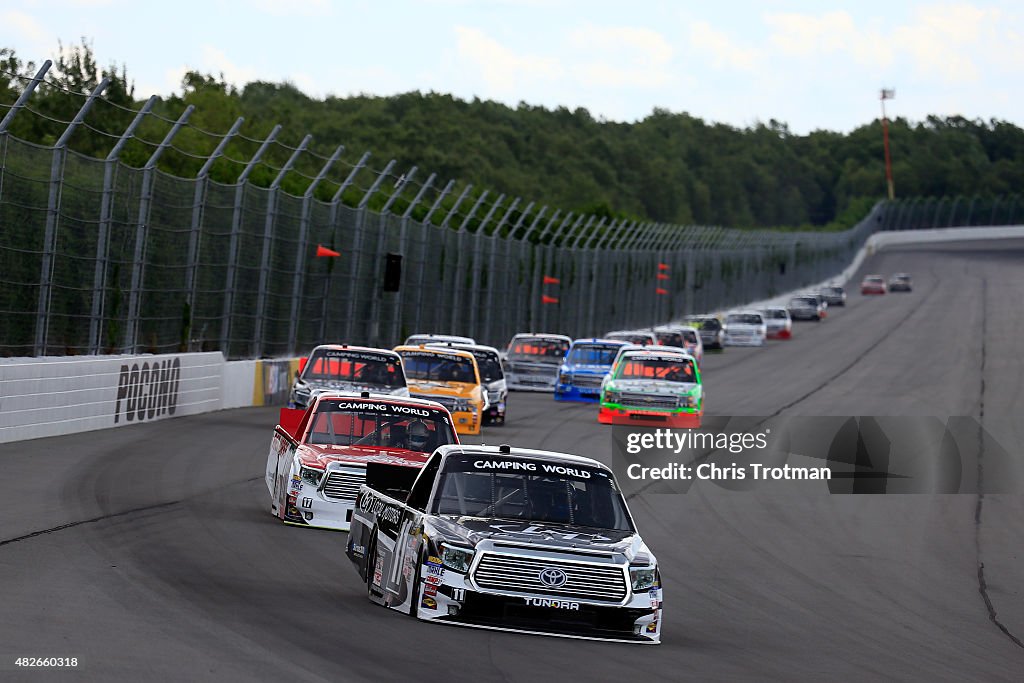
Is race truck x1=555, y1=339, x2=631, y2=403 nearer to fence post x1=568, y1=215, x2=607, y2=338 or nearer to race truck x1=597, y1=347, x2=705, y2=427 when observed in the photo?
race truck x1=597, y1=347, x2=705, y2=427

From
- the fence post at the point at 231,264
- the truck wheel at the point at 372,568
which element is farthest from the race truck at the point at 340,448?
the fence post at the point at 231,264

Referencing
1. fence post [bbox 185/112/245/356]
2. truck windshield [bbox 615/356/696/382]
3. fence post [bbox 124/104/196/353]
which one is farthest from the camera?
truck windshield [bbox 615/356/696/382]

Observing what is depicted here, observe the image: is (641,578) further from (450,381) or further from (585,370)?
(585,370)

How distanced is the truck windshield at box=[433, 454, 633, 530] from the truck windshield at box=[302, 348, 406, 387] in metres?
12.8

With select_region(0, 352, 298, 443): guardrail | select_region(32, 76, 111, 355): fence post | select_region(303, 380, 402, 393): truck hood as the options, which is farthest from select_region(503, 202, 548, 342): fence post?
select_region(32, 76, 111, 355): fence post

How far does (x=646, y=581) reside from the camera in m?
10.0

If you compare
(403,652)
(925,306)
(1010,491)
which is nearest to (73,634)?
(403,652)

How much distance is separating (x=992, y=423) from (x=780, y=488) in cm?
1447

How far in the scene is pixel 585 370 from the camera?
3659cm

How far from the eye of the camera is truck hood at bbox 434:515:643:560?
394 inches

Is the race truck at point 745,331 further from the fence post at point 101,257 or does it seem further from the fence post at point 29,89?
the fence post at point 29,89

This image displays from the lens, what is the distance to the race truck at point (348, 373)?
77.3 ft

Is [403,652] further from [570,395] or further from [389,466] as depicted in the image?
[570,395]

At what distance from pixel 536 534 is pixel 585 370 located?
26.4 metres
